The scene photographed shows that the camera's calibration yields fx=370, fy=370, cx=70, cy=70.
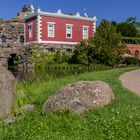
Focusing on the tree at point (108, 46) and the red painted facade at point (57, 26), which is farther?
the red painted facade at point (57, 26)

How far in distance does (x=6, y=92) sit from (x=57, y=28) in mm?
37119

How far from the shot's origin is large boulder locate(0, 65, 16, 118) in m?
9.62

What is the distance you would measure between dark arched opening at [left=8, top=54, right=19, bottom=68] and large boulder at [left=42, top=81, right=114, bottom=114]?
38.1 m

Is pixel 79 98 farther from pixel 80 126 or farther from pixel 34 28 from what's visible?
pixel 34 28

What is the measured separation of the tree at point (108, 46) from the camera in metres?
38.5

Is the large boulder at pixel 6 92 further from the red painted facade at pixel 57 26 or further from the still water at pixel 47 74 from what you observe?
the red painted facade at pixel 57 26

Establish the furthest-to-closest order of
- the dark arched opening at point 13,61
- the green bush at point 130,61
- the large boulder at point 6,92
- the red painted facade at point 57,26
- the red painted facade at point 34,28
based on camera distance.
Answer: the dark arched opening at point 13,61, the red painted facade at point 34,28, the red painted facade at point 57,26, the green bush at point 130,61, the large boulder at point 6,92

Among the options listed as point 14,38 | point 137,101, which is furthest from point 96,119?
point 14,38

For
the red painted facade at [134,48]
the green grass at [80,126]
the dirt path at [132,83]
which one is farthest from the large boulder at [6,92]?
the red painted facade at [134,48]

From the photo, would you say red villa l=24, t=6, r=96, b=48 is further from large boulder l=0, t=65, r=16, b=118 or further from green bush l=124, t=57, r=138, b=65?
large boulder l=0, t=65, r=16, b=118

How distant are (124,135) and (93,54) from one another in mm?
32235

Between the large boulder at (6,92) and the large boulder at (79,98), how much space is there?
0.96 m

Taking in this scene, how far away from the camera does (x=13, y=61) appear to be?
49.3 metres

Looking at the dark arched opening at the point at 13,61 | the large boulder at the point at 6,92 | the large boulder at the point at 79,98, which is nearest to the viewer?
the large boulder at the point at 79,98
